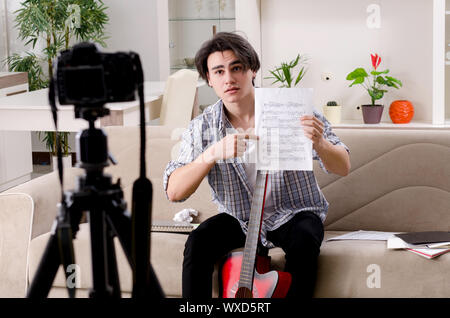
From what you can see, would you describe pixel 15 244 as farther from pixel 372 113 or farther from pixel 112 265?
pixel 372 113

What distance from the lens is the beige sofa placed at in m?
1.95

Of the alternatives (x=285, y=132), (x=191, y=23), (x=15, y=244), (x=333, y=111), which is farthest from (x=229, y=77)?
(x=191, y=23)

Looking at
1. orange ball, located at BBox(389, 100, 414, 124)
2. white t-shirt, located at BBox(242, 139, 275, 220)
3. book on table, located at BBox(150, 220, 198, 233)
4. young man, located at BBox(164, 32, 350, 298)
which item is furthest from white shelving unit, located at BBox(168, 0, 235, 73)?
white t-shirt, located at BBox(242, 139, 275, 220)

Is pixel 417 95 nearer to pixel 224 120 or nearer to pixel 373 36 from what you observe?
pixel 373 36

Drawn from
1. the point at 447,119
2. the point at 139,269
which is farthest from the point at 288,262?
the point at 447,119

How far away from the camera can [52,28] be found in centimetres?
513

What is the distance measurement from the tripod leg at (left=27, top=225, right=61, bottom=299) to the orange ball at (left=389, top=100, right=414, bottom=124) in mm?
3168

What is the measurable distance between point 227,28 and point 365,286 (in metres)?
2.50

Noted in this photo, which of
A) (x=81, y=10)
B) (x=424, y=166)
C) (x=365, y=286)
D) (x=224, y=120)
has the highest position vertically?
(x=81, y=10)

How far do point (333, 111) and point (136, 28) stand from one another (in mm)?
2504

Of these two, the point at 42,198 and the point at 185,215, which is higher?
the point at 42,198

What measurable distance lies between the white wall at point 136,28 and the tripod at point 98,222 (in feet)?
16.1

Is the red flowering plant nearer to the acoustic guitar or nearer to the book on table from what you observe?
the book on table

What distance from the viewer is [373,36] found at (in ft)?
12.6
